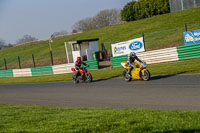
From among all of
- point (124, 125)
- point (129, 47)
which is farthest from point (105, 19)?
point (124, 125)

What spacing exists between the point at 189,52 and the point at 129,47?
610 cm

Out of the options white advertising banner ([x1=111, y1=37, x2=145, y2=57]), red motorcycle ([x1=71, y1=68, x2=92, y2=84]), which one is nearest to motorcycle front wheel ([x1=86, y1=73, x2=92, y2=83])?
red motorcycle ([x1=71, y1=68, x2=92, y2=84])

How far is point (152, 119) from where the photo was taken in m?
5.45

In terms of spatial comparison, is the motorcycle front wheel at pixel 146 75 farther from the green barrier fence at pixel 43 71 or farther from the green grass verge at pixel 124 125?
the green barrier fence at pixel 43 71

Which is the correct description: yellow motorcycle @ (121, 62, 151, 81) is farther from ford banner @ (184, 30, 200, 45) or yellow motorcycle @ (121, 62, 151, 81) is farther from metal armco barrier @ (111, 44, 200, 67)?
ford banner @ (184, 30, 200, 45)

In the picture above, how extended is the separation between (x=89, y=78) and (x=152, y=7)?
35.8 m

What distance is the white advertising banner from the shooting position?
72.2 ft

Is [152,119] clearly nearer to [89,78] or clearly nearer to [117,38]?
[89,78]

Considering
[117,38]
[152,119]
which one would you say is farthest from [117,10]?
[152,119]

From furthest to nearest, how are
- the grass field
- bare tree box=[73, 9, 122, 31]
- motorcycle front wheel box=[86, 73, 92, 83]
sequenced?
bare tree box=[73, 9, 122, 31]
the grass field
motorcycle front wheel box=[86, 73, 92, 83]

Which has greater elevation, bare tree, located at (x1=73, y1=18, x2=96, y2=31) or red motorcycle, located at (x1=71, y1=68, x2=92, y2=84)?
bare tree, located at (x1=73, y1=18, x2=96, y2=31)

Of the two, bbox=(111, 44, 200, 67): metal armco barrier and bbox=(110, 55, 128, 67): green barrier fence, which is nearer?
bbox=(111, 44, 200, 67): metal armco barrier

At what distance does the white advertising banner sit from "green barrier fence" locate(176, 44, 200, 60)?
3.92 m

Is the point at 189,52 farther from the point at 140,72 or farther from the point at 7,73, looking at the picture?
the point at 7,73
